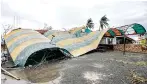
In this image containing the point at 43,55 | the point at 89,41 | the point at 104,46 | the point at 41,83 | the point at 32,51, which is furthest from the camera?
the point at 104,46

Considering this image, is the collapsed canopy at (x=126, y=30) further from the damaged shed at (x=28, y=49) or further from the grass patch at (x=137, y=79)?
the grass patch at (x=137, y=79)

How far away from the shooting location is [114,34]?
81.3ft

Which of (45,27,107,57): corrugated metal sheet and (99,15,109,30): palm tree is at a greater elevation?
(99,15,109,30): palm tree

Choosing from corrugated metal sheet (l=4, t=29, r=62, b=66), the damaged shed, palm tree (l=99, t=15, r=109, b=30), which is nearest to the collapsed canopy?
the damaged shed

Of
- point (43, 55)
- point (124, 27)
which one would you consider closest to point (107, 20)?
point (124, 27)

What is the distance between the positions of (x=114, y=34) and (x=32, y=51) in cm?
1383

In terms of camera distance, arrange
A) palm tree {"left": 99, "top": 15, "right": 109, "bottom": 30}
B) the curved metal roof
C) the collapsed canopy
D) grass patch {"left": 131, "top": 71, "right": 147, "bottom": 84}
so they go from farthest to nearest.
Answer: palm tree {"left": 99, "top": 15, "right": 109, "bottom": 30}, the collapsed canopy, the curved metal roof, grass patch {"left": 131, "top": 71, "right": 147, "bottom": 84}

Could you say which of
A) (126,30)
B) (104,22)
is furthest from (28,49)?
(104,22)

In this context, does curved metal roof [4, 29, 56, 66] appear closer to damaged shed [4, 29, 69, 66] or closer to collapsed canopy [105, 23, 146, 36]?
damaged shed [4, 29, 69, 66]

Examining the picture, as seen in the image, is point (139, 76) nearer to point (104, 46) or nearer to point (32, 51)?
point (32, 51)

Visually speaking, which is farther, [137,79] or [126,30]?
[126,30]

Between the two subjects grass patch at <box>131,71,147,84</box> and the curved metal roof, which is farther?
the curved metal roof

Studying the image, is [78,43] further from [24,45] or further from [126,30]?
[126,30]

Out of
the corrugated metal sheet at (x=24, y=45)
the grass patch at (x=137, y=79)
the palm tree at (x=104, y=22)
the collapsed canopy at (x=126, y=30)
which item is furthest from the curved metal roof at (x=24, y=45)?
the palm tree at (x=104, y=22)
